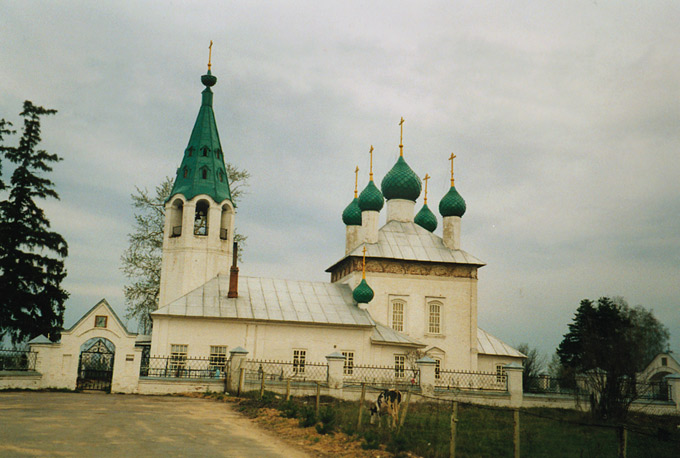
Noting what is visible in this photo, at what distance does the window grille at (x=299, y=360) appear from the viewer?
77.1ft

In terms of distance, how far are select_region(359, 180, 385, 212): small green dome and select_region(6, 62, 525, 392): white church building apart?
4cm

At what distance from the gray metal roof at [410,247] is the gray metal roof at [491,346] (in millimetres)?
3500

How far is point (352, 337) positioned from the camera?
80.7 feet

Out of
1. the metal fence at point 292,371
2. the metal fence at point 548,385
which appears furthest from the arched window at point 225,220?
the metal fence at point 548,385

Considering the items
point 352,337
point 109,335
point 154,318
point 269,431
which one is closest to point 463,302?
point 352,337

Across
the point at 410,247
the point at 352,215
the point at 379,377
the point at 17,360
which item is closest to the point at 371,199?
the point at 352,215

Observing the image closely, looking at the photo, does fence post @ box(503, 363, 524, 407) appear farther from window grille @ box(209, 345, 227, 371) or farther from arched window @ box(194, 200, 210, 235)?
arched window @ box(194, 200, 210, 235)

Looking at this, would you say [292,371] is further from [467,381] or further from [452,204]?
[452,204]

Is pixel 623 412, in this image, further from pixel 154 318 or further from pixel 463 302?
pixel 154 318

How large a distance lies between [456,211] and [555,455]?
1934 cm

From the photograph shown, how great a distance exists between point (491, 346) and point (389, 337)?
230 inches

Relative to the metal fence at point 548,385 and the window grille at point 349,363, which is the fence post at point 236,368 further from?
the metal fence at point 548,385

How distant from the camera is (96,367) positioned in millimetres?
19453

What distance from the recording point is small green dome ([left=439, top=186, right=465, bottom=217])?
28531mm
